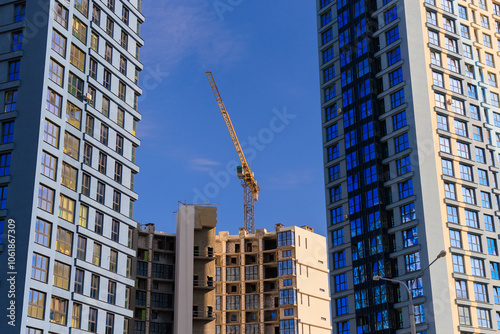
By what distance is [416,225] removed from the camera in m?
79.4

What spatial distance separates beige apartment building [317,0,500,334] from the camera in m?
78.5

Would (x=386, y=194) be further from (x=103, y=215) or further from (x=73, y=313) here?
(x=73, y=313)

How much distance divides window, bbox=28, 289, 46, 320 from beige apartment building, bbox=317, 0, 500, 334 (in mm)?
38307

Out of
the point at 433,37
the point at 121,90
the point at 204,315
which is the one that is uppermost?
the point at 433,37

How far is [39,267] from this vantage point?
6088 cm

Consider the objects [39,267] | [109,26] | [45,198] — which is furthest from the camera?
[109,26]

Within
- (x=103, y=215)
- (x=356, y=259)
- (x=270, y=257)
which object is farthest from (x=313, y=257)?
(x=103, y=215)

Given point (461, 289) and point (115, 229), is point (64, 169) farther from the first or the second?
point (461, 289)

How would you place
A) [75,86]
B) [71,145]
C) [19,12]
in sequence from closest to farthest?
[19,12] → [71,145] → [75,86]

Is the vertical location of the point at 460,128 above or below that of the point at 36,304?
above

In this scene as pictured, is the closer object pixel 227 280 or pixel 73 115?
pixel 73 115

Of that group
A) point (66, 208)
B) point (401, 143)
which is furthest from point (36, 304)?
point (401, 143)

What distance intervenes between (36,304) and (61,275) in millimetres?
4701

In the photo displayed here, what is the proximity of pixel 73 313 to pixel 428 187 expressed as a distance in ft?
136
